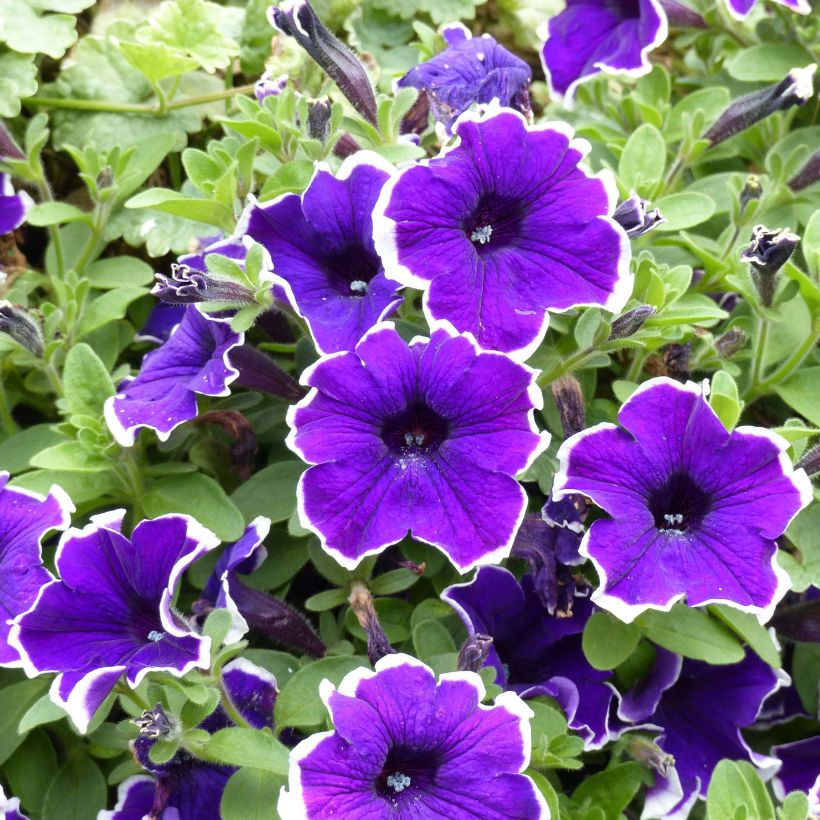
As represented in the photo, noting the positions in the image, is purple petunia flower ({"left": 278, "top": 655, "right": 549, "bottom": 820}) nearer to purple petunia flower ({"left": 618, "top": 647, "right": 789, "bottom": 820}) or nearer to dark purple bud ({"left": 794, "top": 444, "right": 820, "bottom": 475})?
purple petunia flower ({"left": 618, "top": 647, "right": 789, "bottom": 820})

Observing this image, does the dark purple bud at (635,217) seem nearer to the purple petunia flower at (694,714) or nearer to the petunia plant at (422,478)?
the petunia plant at (422,478)

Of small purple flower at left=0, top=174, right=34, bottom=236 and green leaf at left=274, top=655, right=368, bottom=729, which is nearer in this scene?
green leaf at left=274, top=655, right=368, bottom=729

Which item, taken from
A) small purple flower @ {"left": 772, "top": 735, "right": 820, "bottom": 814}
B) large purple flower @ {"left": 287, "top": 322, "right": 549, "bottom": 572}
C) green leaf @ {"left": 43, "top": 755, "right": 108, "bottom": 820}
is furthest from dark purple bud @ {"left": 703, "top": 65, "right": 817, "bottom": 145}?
green leaf @ {"left": 43, "top": 755, "right": 108, "bottom": 820}

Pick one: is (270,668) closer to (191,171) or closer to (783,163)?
(191,171)

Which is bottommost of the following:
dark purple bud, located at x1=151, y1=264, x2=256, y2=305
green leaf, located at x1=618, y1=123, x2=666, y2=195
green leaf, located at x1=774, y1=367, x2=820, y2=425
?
green leaf, located at x1=774, y1=367, x2=820, y2=425

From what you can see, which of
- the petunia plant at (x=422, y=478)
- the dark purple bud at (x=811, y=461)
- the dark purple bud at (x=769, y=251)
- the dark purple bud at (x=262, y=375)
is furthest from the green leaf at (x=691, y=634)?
the dark purple bud at (x=262, y=375)

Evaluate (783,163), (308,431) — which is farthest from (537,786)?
(783,163)

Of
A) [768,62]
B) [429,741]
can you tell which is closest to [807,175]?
[768,62]

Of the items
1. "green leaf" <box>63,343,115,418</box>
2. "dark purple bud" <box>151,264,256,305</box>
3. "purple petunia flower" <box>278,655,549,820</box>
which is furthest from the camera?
"green leaf" <box>63,343,115,418</box>
